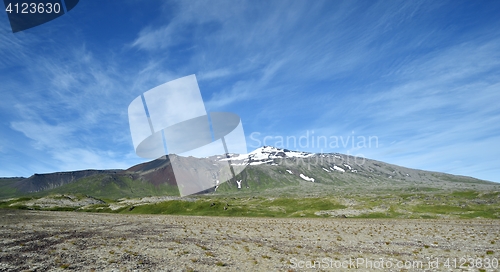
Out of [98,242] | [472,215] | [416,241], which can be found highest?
[98,242]

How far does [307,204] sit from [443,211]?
43712 millimetres

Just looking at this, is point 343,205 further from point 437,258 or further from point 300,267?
point 300,267

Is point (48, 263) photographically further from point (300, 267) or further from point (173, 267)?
point (300, 267)

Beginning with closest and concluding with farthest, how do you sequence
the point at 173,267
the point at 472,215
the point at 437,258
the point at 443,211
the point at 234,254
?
1. the point at 173,267
2. the point at 437,258
3. the point at 234,254
4. the point at 472,215
5. the point at 443,211

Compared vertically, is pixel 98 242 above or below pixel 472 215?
above

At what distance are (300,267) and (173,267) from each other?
9.79 m

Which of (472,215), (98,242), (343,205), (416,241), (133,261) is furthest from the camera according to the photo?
(343,205)

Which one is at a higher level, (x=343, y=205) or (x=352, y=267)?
(x=352, y=267)

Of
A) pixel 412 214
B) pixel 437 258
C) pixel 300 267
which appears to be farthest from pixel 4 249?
pixel 412 214

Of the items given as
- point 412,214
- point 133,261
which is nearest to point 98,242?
point 133,261

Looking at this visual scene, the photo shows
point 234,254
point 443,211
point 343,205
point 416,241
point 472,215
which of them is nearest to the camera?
point 234,254

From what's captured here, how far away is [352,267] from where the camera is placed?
2038 centimetres

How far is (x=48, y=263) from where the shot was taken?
19.6m

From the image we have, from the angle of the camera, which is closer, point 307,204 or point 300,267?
point 300,267
